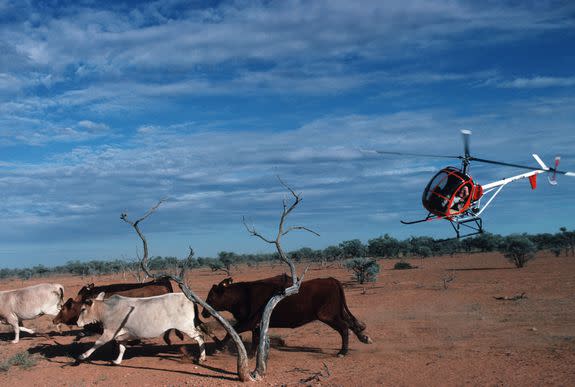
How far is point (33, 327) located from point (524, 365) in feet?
53.3

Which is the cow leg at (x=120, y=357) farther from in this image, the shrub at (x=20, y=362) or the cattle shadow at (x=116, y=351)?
the shrub at (x=20, y=362)

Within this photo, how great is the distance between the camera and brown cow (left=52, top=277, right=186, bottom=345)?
538 inches

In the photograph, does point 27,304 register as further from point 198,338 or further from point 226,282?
point 198,338

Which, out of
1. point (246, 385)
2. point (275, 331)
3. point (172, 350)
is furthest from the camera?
point (275, 331)

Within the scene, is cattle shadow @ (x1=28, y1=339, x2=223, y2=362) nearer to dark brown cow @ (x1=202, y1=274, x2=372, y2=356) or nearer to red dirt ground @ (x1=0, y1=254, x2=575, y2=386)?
red dirt ground @ (x1=0, y1=254, x2=575, y2=386)

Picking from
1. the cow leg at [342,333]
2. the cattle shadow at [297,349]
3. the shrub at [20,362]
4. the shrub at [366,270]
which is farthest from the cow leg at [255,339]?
the shrub at [366,270]

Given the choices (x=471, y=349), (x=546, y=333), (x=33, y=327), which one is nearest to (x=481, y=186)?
(x=546, y=333)

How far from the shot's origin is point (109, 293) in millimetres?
16094

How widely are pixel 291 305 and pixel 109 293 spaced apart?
6268mm

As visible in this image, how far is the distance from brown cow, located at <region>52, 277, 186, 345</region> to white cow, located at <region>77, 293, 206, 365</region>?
1.69 ft

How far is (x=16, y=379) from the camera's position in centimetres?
1155

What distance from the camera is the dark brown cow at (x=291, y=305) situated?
42.0 feet

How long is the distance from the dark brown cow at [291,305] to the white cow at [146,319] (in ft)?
4.20

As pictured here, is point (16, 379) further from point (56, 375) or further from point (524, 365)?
point (524, 365)
